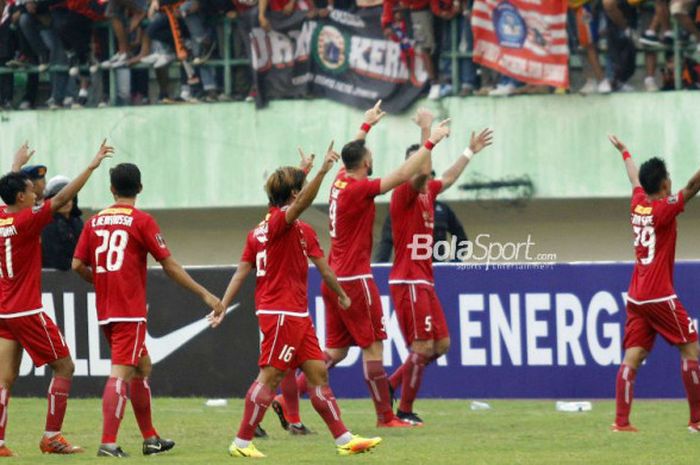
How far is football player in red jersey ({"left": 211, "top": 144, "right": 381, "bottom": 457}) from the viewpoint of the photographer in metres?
11.5

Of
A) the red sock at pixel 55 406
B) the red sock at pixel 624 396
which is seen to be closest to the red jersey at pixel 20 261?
the red sock at pixel 55 406

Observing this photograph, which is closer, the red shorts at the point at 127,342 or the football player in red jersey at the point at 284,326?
the football player in red jersey at the point at 284,326

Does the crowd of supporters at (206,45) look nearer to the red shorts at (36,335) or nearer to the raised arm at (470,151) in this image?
the raised arm at (470,151)

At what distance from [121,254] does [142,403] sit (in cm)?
117

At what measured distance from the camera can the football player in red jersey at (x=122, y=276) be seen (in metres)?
11.8

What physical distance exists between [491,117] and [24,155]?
1002 centimetres

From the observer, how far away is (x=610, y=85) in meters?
21.6

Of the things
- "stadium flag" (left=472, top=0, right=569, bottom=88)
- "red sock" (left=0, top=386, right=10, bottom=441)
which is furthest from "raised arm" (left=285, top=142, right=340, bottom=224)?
"stadium flag" (left=472, top=0, right=569, bottom=88)

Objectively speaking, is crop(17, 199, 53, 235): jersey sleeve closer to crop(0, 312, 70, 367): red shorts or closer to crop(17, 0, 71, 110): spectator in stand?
crop(0, 312, 70, 367): red shorts

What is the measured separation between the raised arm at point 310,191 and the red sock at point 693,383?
3.97m

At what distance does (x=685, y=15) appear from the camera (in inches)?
827

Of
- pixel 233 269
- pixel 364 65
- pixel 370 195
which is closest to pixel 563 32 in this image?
pixel 364 65

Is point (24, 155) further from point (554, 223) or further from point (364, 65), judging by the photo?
point (554, 223)

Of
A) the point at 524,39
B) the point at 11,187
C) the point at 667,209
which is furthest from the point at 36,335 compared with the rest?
the point at 524,39
